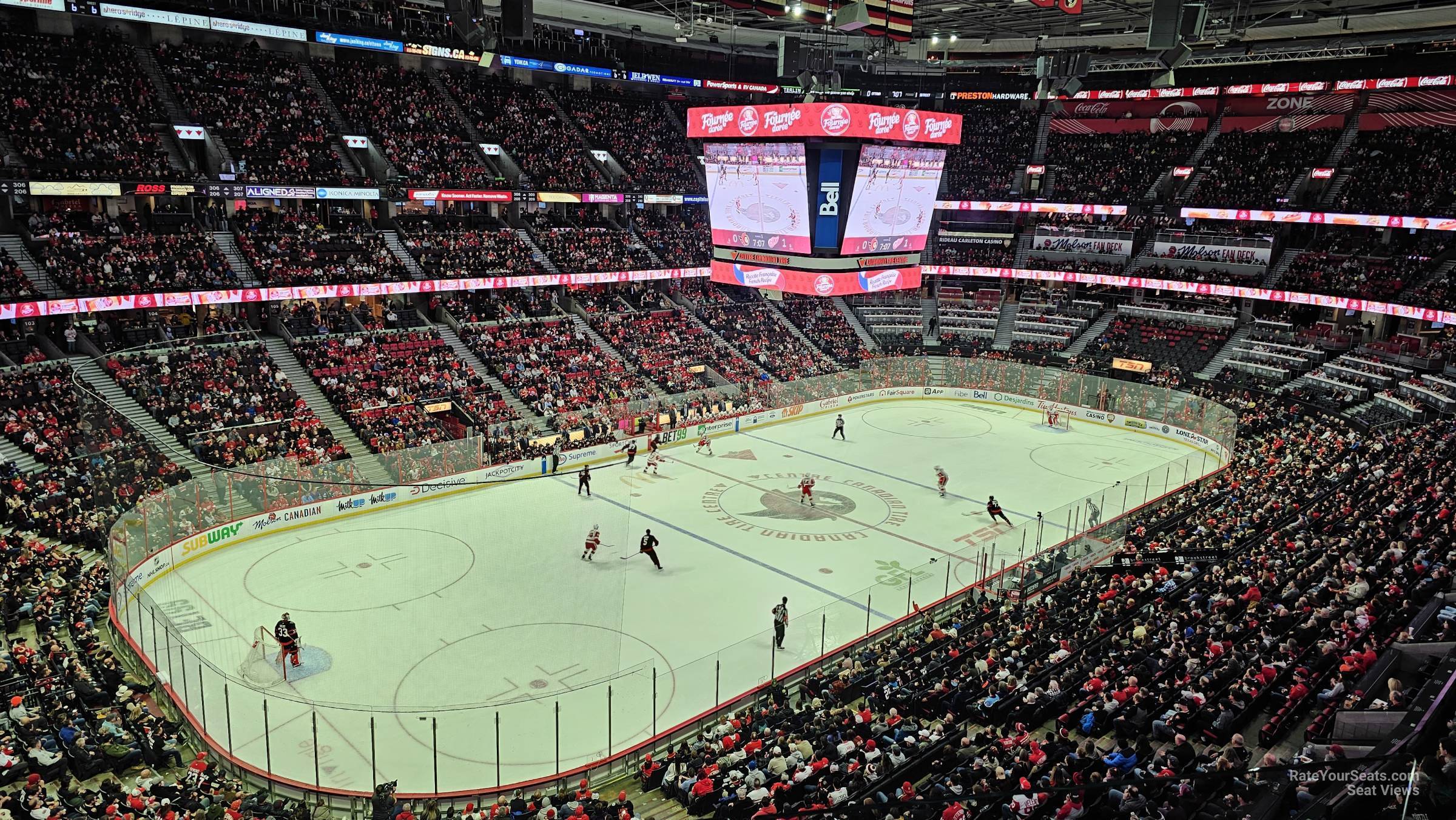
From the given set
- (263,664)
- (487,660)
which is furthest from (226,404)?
(487,660)

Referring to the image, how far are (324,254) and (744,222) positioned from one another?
62.5 feet

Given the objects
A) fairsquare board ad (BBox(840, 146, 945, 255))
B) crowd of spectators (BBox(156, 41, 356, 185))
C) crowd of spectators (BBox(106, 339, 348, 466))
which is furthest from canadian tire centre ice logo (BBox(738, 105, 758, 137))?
crowd of spectators (BBox(156, 41, 356, 185))

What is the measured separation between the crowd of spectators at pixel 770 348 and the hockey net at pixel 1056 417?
10.4 metres

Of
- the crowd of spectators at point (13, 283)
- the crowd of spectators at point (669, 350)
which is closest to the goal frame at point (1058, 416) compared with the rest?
the crowd of spectators at point (669, 350)

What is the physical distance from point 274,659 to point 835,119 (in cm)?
1990

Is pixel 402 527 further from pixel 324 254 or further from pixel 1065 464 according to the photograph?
pixel 1065 464

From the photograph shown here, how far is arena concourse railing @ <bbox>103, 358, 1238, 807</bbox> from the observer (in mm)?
14297

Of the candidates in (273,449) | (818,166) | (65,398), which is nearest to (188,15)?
(65,398)

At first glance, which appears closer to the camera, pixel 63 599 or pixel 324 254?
pixel 63 599

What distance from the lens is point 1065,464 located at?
35188 mm

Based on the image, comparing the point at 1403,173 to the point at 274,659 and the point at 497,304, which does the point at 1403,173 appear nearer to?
the point at 497,304

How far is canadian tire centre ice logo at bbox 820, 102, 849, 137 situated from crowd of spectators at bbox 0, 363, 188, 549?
19411 mm

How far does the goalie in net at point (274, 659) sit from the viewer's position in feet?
59.3
